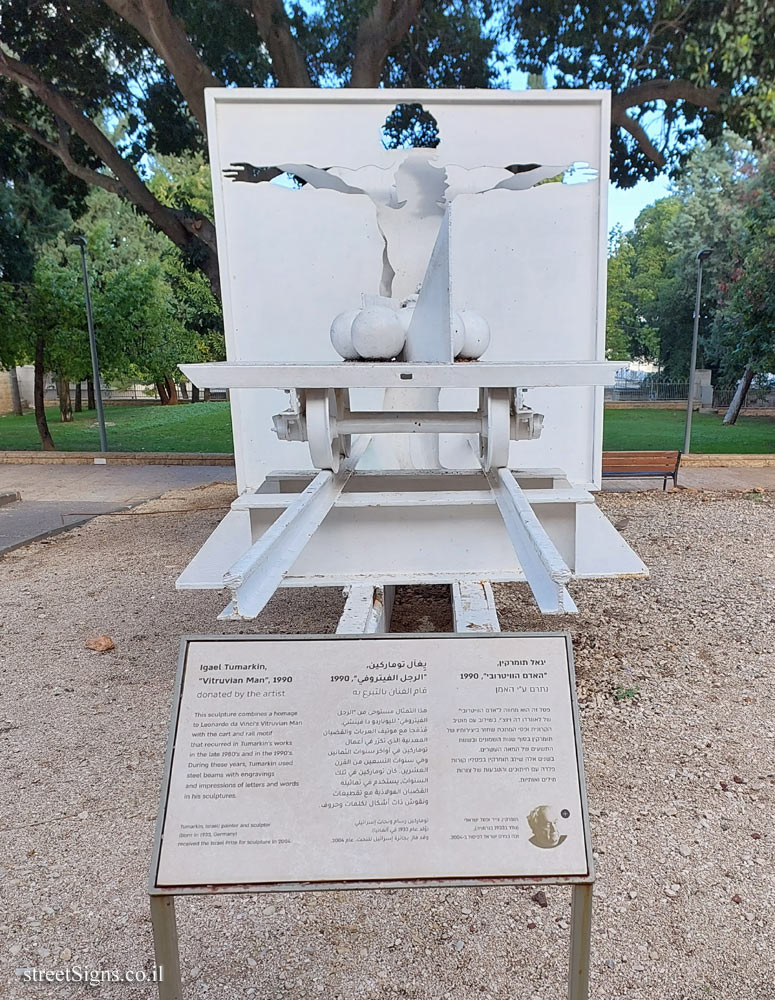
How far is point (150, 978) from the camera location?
2.00 metres

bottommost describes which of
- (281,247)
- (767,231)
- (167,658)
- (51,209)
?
(167,658)

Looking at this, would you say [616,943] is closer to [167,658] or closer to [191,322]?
[167,658]

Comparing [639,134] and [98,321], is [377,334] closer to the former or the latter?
[639,134]

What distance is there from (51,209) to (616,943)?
17.8 meters

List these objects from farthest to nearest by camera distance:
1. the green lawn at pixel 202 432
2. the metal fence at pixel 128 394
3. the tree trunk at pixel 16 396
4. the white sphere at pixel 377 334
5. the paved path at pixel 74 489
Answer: the metal fence at pixel 128 394, the tree trunk at pixel 16 396, the green lawn at pixel 202 432, the paved path at pixel 74 489, the white sphere at pixel 377 334

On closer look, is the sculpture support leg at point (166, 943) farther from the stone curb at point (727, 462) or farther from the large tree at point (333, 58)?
the stone curb at point (727, 462)

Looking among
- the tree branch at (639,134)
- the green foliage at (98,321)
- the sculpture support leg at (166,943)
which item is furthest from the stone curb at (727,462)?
the sculpture support leg at (166,943)

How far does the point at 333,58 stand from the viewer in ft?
34.0

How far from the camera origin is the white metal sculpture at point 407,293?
2.97m

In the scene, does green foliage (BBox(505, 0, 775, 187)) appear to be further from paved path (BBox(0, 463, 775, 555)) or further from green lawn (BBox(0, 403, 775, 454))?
green lawn (BBox(0, 403, 775, 454))

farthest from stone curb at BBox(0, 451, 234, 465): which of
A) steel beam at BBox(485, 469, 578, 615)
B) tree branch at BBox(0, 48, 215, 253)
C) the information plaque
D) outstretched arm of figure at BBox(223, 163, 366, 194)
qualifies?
the information plaque

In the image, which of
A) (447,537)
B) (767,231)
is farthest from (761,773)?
(767,231)

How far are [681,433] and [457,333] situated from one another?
19255 millimetres

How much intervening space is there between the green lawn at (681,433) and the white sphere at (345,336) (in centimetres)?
1453
